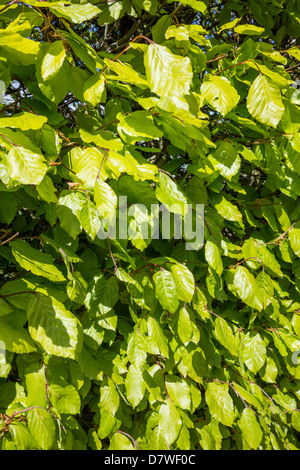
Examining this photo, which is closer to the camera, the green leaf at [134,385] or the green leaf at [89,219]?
Result: the green leaf at [89,219]

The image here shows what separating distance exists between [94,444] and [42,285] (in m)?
0.63

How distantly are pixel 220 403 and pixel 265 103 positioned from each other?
1.02 meters

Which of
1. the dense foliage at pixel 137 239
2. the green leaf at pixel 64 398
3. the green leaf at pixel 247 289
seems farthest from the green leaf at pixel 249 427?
the green leaf at pixel 64 398

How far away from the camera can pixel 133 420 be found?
Answer: 1.26m

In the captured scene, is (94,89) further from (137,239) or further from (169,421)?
(169,421)

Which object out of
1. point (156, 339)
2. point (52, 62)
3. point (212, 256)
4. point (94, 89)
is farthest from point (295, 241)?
point (52, 62)

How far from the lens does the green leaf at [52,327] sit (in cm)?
77

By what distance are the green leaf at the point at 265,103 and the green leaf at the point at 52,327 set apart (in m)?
0.75

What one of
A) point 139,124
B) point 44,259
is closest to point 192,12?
point 139,124

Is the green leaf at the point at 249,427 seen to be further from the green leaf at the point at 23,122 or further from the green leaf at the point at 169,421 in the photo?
the green leaf at the point at 23,122

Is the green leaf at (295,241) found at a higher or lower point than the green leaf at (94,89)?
lower

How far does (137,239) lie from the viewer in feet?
3.01

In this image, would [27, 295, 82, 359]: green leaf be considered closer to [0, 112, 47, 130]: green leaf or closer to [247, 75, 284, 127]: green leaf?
[0, 112, 47, 130]: green leaf

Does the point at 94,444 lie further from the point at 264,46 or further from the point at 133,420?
the point at 264,46
